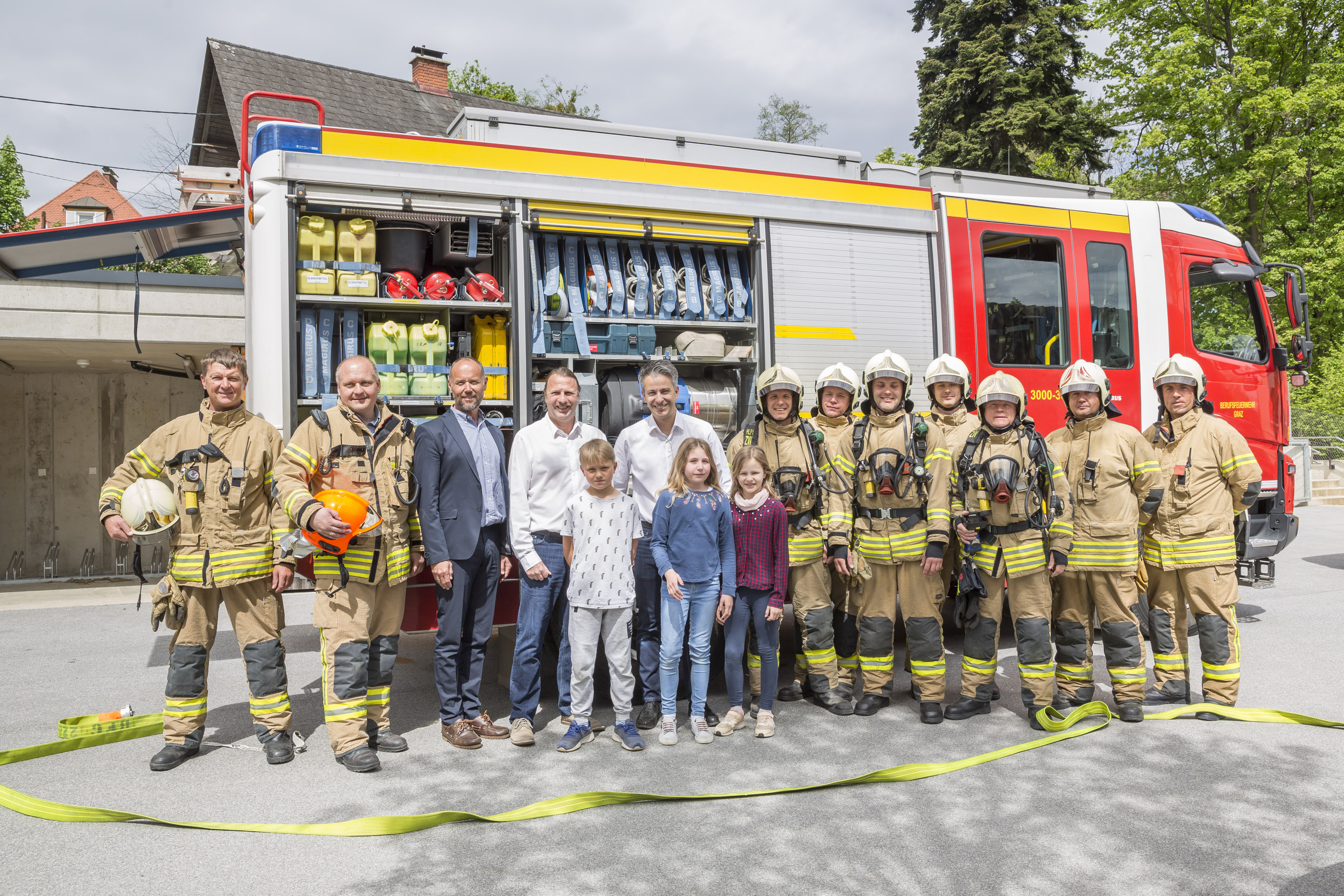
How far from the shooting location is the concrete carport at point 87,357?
8531 millimetres

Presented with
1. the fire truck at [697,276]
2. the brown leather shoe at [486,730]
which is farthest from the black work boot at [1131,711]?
the brown leather shoe at [486,730]

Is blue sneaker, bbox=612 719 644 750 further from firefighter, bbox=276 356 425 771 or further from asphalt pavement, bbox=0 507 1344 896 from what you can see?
firefighter, bbox=276 356 425 771

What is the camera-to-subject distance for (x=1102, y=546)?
16.6ft

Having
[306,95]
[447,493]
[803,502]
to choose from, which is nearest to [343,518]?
[447,493]

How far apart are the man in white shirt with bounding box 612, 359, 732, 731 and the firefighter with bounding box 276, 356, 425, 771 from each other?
3.78 ft

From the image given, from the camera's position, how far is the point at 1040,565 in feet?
16.3

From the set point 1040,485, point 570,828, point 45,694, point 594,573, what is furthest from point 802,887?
point 45,694

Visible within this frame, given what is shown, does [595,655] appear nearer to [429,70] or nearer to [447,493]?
[447,493]

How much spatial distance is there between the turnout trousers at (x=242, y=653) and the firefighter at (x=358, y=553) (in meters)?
0.29

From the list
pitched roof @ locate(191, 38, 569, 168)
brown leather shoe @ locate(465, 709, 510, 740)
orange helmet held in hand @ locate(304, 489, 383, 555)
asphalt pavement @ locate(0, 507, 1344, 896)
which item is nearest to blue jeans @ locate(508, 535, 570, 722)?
brown leather shoe @ locate(465, 709, 510, 740)

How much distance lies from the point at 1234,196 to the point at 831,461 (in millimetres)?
19940

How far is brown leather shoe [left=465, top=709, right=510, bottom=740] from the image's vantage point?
15.6ft

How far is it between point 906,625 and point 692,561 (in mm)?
1404

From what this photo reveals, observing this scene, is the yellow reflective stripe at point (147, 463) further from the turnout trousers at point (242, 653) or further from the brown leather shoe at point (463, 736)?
the brown leather shoe at point (463, 736)
